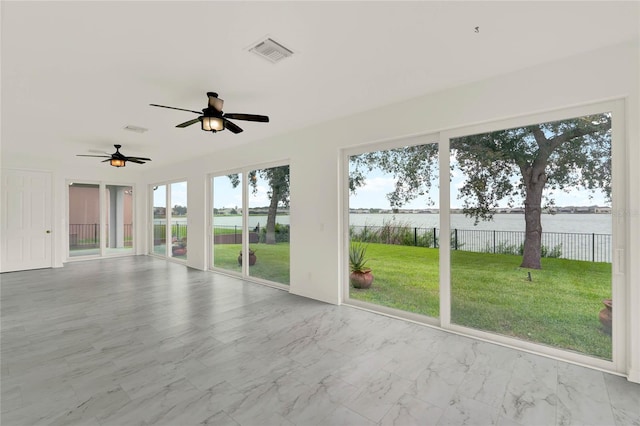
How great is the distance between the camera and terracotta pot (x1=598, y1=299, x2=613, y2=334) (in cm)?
257

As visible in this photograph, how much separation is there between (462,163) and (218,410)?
11.2 feet

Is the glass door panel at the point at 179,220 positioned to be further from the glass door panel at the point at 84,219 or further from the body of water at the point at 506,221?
the body of water at the point at 506,221

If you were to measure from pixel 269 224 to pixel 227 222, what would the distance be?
137cm

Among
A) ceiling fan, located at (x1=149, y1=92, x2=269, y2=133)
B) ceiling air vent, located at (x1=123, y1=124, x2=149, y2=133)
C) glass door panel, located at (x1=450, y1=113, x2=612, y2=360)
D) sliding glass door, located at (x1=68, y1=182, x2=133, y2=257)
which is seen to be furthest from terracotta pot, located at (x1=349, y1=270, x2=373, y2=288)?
sliding glass door, located at (x1=68, y1=182, x2=133, y2=257)

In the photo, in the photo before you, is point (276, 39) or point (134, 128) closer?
point (276, 39)

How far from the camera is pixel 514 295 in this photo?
309 cm

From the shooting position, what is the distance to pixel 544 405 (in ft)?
6.86

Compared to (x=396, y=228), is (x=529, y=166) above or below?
above

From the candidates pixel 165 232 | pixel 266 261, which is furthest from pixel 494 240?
pixel 165 232

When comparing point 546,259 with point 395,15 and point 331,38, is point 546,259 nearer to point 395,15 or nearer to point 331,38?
point 395,15

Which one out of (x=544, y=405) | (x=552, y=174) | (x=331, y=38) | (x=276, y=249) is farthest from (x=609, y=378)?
(x=276, y=249)

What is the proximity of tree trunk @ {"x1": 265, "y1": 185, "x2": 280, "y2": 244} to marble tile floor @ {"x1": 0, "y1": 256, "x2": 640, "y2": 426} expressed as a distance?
5.53 ft

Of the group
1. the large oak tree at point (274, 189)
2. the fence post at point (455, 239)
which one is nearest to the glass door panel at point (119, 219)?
the large oak tree at point (274, 189)

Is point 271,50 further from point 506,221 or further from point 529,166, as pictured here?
point 506,221
